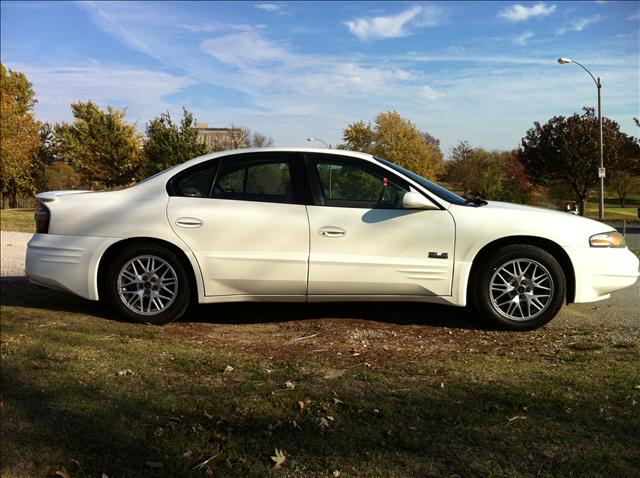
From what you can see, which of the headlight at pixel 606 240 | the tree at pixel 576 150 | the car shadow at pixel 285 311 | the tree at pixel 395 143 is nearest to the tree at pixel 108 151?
the tree at pixel 395 143

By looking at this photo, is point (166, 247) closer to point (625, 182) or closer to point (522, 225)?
point (522, 225)

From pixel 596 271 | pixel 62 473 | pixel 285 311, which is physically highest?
pixel 596 271

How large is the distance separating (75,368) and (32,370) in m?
0.24

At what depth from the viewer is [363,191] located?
4.82 meters

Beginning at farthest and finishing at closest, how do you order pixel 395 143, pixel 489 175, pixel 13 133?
pixel 395 143 → pixel 489 175 → pixel 13 133

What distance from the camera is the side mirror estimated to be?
4621mm

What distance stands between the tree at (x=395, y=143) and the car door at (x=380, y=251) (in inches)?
1632

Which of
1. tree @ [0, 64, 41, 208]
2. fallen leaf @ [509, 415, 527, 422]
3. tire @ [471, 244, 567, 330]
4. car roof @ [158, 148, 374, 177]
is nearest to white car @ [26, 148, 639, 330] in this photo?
tire @ [471, 244, 567, 330]

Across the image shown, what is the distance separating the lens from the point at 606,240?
474 cm

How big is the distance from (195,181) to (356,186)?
1.42m

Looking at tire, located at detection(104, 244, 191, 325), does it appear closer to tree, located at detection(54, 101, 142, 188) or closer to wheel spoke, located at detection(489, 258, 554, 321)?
wheel spoke, located at detection(489, 258, 554, 321)

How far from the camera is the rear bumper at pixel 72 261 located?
4.77m

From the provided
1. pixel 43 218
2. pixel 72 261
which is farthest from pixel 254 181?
pixel 43 218

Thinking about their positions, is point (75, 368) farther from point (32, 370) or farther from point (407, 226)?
point (407, 226)
